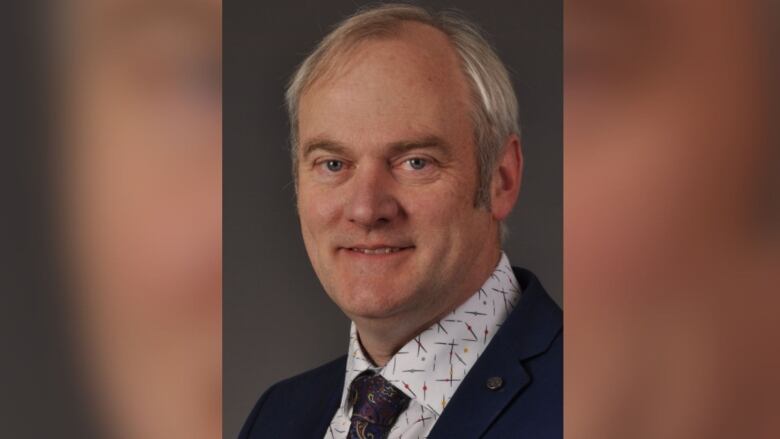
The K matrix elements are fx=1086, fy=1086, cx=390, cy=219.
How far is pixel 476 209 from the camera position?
4.75 ft

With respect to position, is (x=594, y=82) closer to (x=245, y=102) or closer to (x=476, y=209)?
(x=476, y=209)

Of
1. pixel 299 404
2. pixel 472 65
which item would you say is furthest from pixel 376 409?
pixel 472 65

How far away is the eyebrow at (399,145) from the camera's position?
4.51 ft

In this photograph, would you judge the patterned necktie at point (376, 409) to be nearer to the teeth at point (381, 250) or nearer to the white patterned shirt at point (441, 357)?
the white patterned shirt at point (441, 357)

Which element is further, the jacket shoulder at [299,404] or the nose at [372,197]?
the jacket shoulder at [299,404]

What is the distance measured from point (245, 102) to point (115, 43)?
83 cm

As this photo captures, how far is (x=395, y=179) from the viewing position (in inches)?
54.4

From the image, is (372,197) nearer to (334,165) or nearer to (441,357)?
(334,165)

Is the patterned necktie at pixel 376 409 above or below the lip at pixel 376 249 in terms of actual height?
below

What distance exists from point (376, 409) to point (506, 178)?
0.36 m

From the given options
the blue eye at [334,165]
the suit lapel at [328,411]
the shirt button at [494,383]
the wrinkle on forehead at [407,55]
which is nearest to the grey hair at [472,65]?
the wrinkle on forehead at [407,55]

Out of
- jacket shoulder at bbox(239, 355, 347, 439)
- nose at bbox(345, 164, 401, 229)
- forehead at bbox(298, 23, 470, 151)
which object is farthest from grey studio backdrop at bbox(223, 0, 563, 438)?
nose at bbox(345, 164, 401, 229)

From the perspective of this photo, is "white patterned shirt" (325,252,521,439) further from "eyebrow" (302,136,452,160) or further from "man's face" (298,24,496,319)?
"eyebrow" (302,136,452,160)

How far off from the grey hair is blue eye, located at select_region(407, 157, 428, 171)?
81 mm
